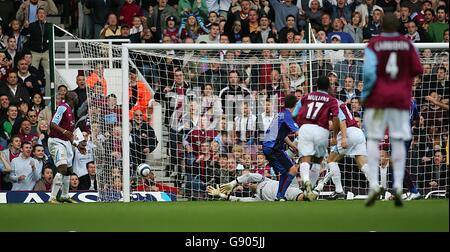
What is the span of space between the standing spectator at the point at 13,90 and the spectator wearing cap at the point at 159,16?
320cm

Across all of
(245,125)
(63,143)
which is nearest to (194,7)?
(245,125)

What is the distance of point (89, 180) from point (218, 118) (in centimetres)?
282

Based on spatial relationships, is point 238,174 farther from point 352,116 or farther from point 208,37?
point 208,37

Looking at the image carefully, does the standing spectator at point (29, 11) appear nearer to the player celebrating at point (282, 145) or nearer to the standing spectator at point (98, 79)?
the standing spectator at point (98, 79)

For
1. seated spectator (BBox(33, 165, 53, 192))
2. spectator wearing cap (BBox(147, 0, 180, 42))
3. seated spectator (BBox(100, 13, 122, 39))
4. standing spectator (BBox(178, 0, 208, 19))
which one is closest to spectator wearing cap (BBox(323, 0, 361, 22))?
standing spectator (BBox(178, 0, 208, 19))

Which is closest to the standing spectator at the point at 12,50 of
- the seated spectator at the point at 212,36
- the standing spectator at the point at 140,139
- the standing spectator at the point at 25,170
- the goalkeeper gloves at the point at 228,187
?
the standing spectator at the point at 25,170

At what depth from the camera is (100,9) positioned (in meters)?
27.9

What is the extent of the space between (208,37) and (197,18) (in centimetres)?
72

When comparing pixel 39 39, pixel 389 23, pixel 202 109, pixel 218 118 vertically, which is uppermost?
pixel 389 23

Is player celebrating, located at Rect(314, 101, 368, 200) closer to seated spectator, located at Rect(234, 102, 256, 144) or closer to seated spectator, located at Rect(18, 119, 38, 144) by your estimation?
seated spectator, located at Rect(234, 102, 256, 144)

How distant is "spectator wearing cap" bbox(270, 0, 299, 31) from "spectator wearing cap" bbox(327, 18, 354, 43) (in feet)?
2.97

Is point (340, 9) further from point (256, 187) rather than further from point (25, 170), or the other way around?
point (25, 170)

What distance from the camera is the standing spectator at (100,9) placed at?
27734 millimetres

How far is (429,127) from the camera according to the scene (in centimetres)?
2291
